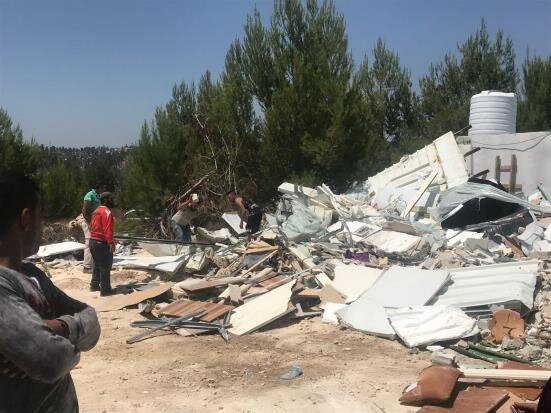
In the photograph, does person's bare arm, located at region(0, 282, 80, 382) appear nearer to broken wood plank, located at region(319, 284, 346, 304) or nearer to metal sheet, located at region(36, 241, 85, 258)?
broken wood plank, located at region(319, 284, 346, 304)

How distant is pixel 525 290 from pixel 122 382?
4546 millimetres

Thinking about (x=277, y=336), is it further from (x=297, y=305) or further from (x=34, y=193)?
(x=34, y=193)

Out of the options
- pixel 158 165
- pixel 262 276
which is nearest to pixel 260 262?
pixel 262 276

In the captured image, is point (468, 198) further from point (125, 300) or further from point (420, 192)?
point (125, 300)

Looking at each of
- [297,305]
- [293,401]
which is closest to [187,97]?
[297,305]

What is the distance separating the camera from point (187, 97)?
17.0m

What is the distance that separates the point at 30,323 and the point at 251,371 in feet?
12.3

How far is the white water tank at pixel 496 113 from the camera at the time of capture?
1415cm

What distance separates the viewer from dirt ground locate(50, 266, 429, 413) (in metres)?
4.13

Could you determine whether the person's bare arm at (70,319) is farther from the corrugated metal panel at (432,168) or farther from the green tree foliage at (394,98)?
the green tree foliage at (394,98)

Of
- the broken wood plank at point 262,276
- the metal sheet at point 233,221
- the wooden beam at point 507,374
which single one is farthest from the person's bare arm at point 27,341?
the metal sheet at point 233,221

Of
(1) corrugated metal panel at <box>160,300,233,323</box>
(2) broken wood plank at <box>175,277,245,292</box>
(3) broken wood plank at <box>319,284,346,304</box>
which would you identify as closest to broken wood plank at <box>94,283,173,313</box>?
(2) broken wood plank at <box>175,277,245,292</box>

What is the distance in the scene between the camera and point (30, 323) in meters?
1.32

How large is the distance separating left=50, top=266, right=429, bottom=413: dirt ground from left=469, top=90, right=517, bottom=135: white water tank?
33.0 ft
